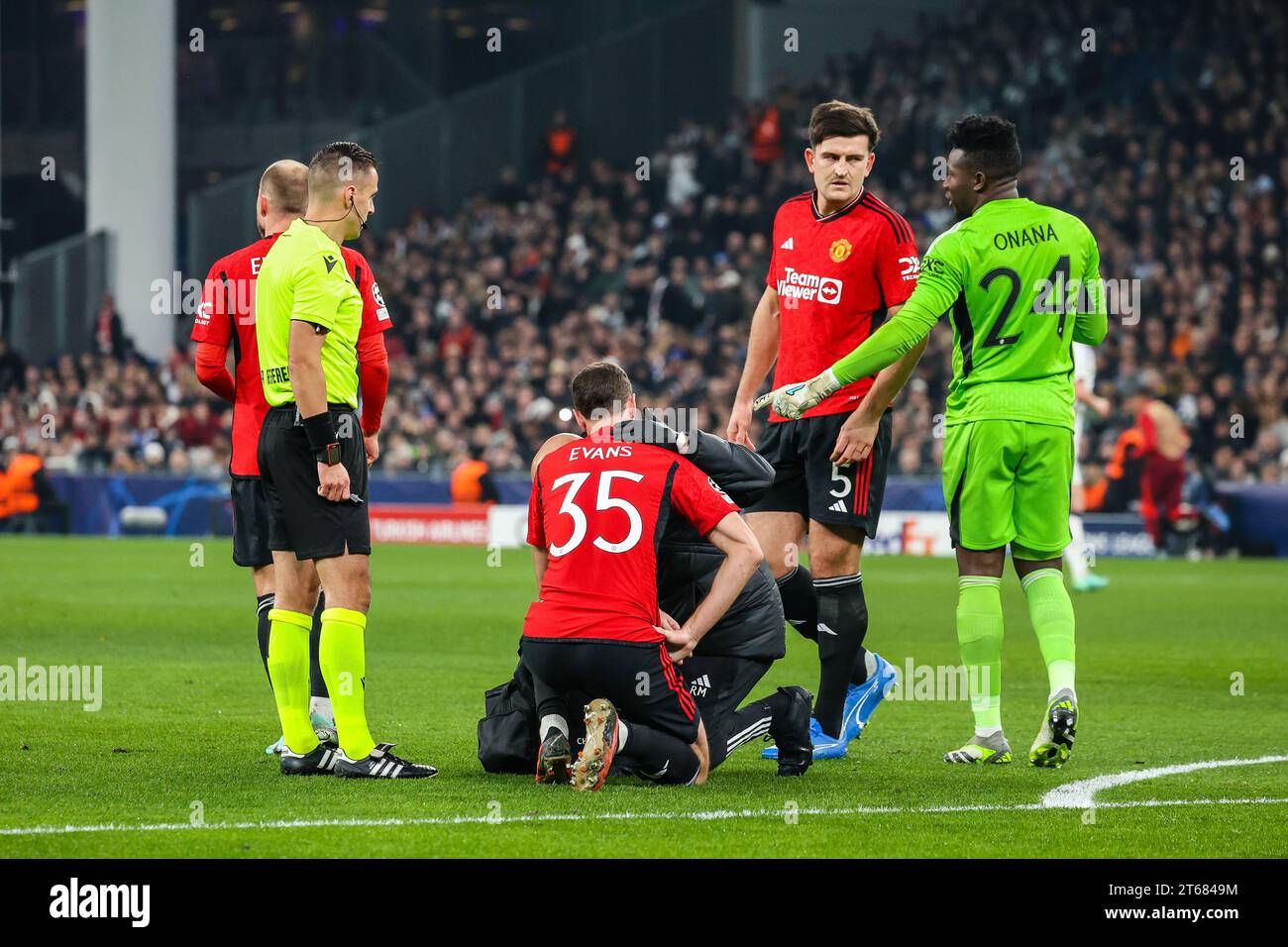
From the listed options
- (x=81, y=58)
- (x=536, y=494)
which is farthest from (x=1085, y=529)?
(x=81, y=58)

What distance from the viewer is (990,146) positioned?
22.4 feet

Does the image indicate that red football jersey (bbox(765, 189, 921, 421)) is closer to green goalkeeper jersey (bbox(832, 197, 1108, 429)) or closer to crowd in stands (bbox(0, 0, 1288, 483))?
green goalkeeper jersey (bbox(832, 197, 1108, 429))

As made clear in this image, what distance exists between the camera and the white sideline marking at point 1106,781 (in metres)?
5.96

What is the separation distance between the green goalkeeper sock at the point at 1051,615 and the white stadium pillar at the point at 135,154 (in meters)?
27.0

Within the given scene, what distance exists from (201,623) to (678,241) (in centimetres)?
1690

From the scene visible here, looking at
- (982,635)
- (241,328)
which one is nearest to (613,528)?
(982,635)

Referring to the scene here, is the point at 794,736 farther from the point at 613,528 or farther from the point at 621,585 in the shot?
the point at 613,528

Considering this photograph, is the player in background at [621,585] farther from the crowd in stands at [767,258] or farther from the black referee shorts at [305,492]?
the crowd in stands at [767,258]

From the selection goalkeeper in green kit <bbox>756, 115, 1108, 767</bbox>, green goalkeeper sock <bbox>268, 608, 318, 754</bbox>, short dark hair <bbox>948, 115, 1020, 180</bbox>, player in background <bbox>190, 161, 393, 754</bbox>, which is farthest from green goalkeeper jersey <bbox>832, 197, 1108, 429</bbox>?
green goalkeeper sock <bbox>268, 608, 318, 754</bbox>

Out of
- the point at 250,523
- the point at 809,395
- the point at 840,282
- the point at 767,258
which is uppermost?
the point at 767,258

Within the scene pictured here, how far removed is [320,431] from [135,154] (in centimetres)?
2757

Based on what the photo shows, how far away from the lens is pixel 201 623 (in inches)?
518

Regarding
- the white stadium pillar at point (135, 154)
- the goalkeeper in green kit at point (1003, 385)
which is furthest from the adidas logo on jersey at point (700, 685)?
the white stadium pillar at point (135, 154)
